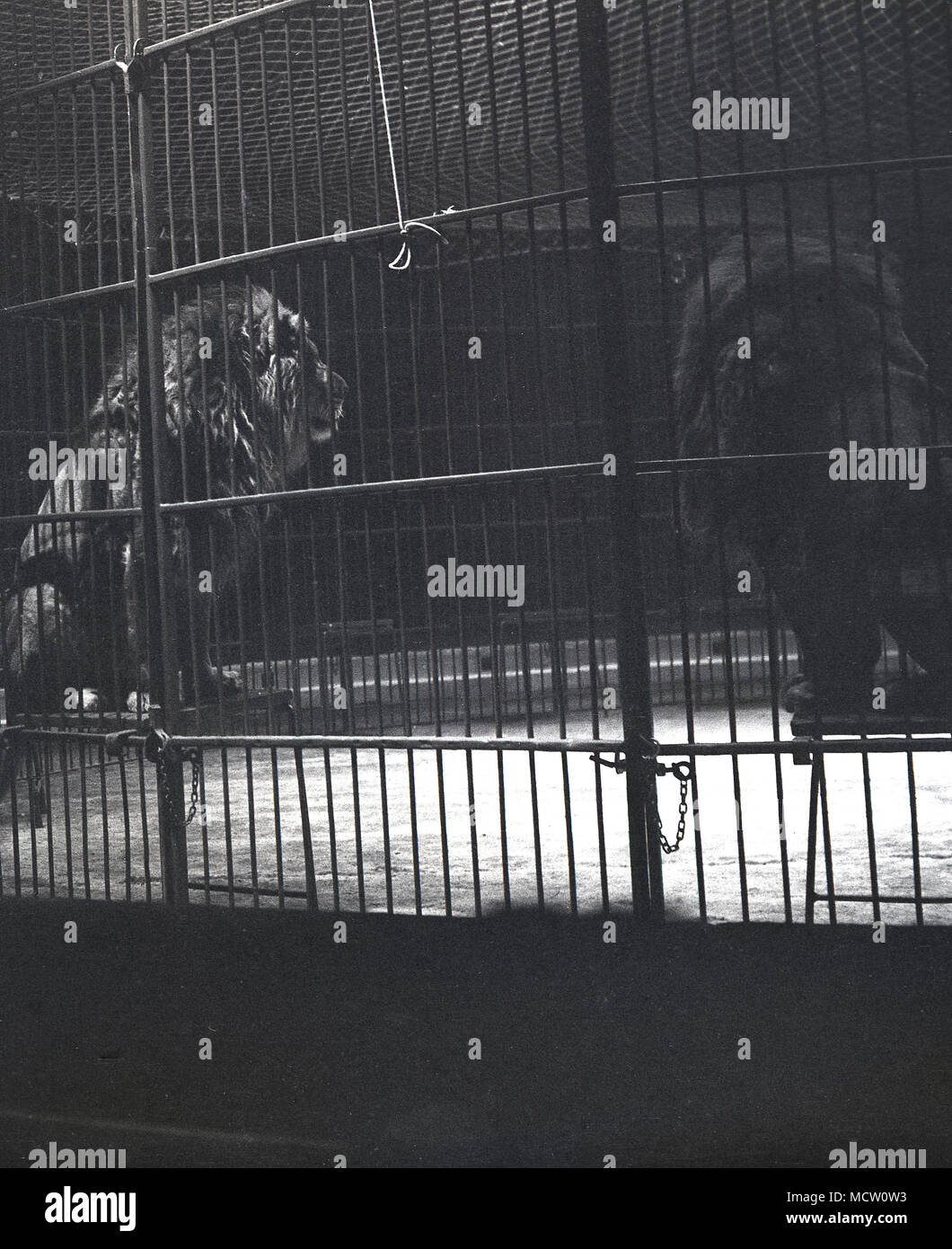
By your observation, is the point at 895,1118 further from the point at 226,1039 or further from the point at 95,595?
the point at 95,595

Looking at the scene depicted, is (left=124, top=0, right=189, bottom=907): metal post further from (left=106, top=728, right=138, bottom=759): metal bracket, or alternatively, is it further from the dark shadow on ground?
the dark shadow on ground

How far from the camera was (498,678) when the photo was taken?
15.9 feet

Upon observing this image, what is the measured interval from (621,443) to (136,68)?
2.61 meters

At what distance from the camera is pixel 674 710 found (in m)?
13.4

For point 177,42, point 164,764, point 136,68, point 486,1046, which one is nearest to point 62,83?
point 136,68

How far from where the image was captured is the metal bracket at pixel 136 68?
580cm

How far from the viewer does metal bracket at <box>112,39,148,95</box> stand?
5.80m

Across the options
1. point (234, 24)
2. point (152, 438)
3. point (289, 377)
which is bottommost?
point (152, 438)

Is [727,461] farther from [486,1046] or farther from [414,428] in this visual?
[414,428]

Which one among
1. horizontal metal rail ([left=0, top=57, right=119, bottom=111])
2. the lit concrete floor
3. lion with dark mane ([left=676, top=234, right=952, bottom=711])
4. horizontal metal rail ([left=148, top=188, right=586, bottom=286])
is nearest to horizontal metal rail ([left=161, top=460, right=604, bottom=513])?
horizontal metal rail ([left=148, top=188, right=586, bottom=286])

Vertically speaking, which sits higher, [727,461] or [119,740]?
[727,461]

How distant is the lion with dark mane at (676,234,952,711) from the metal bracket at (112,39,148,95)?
2.62 metres

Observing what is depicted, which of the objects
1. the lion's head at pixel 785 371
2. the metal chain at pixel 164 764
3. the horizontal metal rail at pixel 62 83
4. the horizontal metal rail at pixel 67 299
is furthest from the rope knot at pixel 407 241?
the lion's head at pixel 785 371
